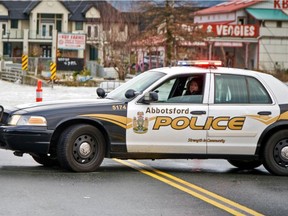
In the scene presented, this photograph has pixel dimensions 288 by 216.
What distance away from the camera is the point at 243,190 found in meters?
8.90

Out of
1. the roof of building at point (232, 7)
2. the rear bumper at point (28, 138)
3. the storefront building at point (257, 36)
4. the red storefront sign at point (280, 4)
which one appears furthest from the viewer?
the roof of building at point (232, 7)

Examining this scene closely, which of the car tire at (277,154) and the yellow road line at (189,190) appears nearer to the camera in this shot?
the yellow road line at (189,190)

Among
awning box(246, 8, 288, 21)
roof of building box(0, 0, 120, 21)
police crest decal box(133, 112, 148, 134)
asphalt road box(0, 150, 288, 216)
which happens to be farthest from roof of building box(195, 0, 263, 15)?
police crest decal box(133, 112, 148, 134)

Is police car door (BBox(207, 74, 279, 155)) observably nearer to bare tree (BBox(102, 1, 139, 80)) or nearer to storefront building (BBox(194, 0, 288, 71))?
bare tree (BBox(102, 1, 139, 80))

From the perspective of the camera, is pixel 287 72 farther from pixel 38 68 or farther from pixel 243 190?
pixel 243 190

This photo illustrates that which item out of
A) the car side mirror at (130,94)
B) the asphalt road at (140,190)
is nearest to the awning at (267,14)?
the asphalt road at (140,190)

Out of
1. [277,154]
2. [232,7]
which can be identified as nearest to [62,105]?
[277,154]

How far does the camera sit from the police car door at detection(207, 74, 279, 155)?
10.1 m

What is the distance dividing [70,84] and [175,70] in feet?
103

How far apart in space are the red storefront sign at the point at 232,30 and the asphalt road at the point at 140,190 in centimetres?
4670

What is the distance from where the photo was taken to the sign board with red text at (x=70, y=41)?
4875cm

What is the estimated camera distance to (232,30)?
59.2 metres

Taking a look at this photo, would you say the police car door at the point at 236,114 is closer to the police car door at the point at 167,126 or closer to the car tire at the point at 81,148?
the police car door at the point at 167,126

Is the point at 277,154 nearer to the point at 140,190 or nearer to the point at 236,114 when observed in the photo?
the point at 236,114
